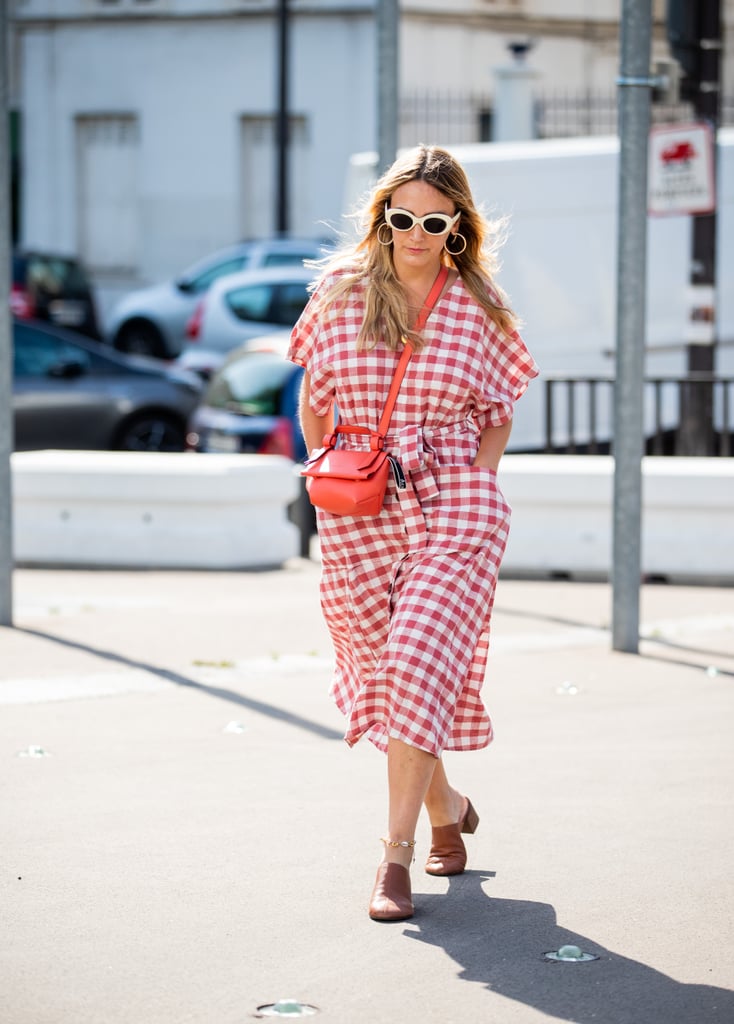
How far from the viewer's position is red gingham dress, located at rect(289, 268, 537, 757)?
4.73m

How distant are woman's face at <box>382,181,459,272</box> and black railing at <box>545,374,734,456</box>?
5.44 meters

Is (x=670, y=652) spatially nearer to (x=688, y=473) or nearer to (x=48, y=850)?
(x=688, y=473)

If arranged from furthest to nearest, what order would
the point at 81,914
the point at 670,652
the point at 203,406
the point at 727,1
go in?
the point at 727,1, the point at 203,406, the point at 670,652, the point at 81,914

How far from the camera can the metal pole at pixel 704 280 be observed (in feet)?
39.9

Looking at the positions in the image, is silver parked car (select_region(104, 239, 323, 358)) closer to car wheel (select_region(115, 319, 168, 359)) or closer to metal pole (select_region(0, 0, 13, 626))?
car wheel (select_region(115, 319, 168, 359))

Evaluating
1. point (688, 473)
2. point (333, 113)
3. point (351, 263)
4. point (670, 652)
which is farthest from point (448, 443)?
point (333, 113)

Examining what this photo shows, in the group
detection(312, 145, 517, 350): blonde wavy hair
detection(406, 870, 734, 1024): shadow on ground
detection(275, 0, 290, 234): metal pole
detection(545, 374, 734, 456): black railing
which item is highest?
detection(275, 0, 290, 234): metal pole

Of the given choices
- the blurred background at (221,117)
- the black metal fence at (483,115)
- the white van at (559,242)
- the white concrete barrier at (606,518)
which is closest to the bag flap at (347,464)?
the white concrete barrier at (606,518)

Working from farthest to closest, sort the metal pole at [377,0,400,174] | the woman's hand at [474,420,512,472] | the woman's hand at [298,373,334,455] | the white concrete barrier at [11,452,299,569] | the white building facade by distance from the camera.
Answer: the white building facade
the white concrete barrier at [11,452,299,569]
the metal pole at [377,0,400,174]
the woman's hand at [298,373,334,455]
the woman's hand at [474,420,512,472]

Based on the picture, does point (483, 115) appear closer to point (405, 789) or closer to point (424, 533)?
point (424, 533)

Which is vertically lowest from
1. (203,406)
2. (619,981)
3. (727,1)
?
(619,981)

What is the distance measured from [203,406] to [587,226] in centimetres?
320

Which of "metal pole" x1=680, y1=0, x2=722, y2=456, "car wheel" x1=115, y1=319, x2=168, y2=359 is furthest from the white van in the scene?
"car wheel" x1=115, y1=319, x2=168, y2=359

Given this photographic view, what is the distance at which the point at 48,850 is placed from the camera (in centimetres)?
523
